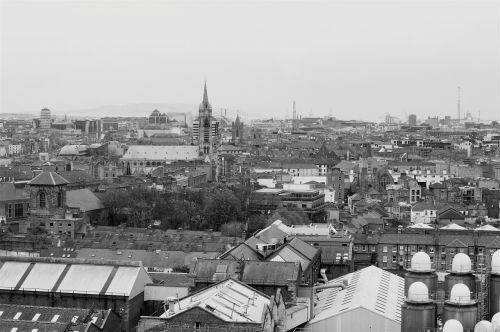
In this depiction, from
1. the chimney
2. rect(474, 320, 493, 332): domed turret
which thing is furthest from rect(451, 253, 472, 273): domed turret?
the chimney

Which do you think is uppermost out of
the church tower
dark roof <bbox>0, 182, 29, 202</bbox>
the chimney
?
the church tower

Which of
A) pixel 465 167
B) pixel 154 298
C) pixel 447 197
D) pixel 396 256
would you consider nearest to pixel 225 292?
pixel 154 298

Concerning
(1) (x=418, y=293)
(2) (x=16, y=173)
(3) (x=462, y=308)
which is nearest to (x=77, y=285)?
(1) (x=418, y=293)

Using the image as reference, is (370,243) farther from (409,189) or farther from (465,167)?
(465,167)

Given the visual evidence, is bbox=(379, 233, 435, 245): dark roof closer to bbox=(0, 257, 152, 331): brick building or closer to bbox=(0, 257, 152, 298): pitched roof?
bbox=(0, 257, 152, 298): pitched roof

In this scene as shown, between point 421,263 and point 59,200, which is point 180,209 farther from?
point 421,263

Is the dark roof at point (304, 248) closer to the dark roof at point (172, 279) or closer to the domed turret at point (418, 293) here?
the dark roof at point (172, 279)
